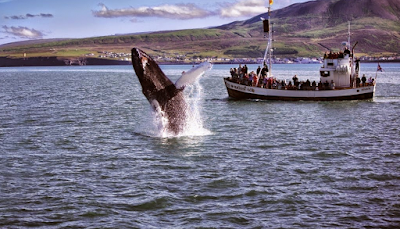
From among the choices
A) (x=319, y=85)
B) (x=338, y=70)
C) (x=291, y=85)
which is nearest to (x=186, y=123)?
(x=291, y=85)

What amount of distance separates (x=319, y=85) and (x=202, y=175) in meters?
36.4

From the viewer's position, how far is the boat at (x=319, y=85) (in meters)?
53.4

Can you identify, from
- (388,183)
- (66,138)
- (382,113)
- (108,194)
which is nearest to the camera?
(108,194)

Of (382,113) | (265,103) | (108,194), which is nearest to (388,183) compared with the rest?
(108,194)

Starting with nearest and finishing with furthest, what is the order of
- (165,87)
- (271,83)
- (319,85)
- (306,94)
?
1. (165,87)
2. (306,94)
3. (319,85)
4. (271,83)

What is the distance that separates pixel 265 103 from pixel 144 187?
113 ft

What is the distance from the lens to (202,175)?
19.8 metres

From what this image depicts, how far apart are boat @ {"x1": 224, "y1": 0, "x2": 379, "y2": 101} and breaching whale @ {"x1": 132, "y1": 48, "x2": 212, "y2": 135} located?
26906mm

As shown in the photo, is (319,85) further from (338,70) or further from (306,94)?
(338,70)

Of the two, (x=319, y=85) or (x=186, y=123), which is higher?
(x=319, y=85)

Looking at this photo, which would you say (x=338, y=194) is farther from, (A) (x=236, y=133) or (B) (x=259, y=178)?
(A) (x=236, y=133)

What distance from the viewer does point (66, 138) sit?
29031 mm

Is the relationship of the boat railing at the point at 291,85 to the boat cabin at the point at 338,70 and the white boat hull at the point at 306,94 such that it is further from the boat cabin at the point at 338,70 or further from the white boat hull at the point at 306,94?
the boat cabin at the point at 338,70

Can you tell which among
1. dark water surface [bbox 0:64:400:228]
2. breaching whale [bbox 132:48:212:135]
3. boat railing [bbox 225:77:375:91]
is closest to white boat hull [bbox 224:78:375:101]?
boat railing [bbox 225:77:375:91]
